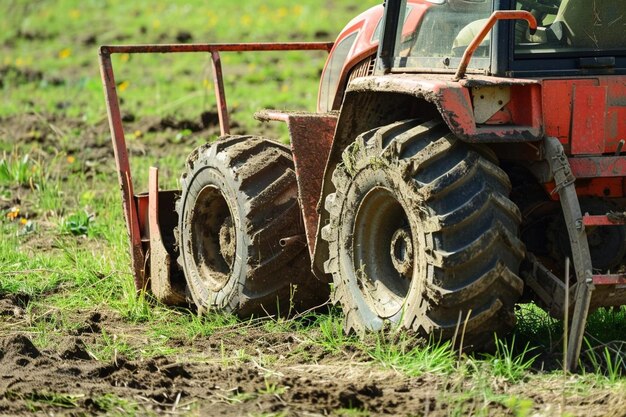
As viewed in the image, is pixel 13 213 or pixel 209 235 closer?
pixel 209 235

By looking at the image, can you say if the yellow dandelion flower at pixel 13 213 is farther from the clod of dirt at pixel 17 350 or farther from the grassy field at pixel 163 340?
the clod of dirt at pixel 17 350

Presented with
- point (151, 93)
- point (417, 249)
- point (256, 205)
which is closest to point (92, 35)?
point (151, 93)

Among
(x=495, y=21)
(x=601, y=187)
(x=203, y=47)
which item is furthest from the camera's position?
(x=203, y=47)

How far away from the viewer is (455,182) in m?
4.45

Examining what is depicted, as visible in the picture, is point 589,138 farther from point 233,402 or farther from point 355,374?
point 233,402

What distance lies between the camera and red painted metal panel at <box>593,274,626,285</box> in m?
4.35

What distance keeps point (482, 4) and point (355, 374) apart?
1589mm

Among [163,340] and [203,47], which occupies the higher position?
[203,47]

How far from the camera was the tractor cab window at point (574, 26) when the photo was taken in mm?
4695

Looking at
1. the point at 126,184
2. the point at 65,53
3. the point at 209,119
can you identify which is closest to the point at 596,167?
the point at 126,184

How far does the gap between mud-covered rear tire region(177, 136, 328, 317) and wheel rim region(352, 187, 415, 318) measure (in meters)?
0.64

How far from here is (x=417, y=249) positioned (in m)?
4.64

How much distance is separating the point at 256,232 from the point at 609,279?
6.06ft

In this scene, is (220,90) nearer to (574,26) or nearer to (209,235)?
(209,235)
